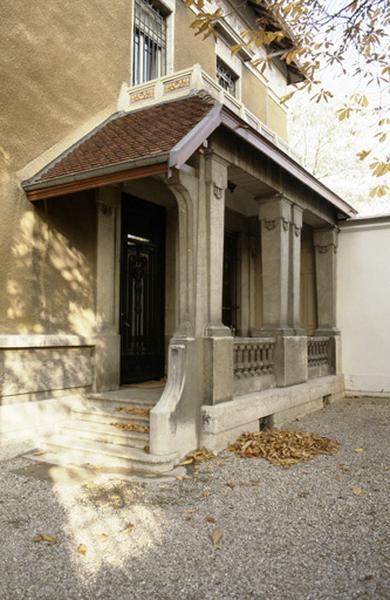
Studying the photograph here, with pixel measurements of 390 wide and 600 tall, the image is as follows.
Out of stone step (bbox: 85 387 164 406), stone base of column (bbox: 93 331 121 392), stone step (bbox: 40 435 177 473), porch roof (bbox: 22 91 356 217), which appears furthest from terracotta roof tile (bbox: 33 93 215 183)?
stone step (bbox: 40 435 177 473)

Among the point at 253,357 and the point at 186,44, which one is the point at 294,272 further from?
the point at 186,44

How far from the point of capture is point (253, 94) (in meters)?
13.0

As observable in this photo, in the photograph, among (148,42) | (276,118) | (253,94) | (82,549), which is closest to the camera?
(82,549)

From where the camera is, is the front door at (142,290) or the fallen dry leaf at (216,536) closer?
the fallen dry leaf at (216,536)

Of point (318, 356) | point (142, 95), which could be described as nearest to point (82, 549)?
point (142, 95)

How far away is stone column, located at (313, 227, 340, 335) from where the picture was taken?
10.6 m

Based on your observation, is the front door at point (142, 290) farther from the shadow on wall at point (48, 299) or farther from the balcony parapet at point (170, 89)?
the balcony parapet at point (170, 89)

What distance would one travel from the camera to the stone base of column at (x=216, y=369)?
5.83 m

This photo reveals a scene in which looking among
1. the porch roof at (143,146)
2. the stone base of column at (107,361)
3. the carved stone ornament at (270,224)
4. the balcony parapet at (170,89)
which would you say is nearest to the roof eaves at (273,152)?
the porch roof at (143,146)

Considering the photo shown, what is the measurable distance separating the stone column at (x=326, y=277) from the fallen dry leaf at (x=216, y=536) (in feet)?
24.5

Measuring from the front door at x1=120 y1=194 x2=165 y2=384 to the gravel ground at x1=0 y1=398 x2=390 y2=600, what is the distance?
3009mm

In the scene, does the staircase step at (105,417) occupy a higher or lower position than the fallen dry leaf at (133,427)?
higher

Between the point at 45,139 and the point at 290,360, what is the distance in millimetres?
5094

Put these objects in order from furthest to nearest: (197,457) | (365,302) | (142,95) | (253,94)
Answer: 1. (253,94)
2. (365,302)
3. (142,95)
4. (197,457)
